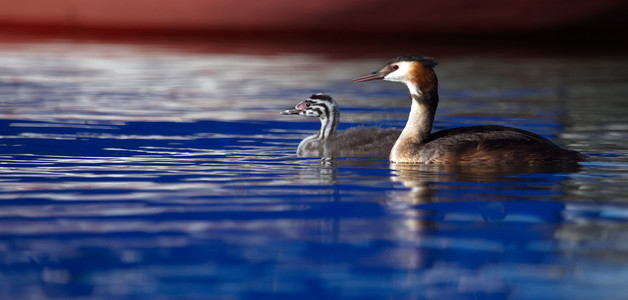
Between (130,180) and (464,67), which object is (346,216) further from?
(464,67)

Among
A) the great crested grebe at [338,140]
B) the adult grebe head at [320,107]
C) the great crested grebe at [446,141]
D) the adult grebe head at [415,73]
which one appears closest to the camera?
the great crested grebe at [446,141]

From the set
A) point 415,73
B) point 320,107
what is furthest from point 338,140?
point 415,73

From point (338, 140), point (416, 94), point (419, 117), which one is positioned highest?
point (416, 94)

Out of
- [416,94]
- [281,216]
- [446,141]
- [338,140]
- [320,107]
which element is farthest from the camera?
[320,107]

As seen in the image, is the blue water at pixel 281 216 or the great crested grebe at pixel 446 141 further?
the great crested grebe at pixel 446 141

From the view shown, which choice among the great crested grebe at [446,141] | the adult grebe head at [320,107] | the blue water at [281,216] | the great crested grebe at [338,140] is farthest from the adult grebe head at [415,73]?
the adult grebe head at [320,107]

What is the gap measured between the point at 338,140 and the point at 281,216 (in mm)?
5219

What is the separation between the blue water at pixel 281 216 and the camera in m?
6.77

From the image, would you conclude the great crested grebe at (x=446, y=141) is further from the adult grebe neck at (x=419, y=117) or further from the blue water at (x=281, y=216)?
the blue water at (x=281, y=216)

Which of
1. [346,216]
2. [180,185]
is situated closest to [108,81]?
[180,185]

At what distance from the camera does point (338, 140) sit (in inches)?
553

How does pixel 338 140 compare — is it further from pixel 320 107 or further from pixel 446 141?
pixel 446 141

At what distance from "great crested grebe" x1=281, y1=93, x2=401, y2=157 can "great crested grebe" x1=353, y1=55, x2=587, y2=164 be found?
3.02ft

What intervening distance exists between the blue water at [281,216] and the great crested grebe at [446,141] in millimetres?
241
